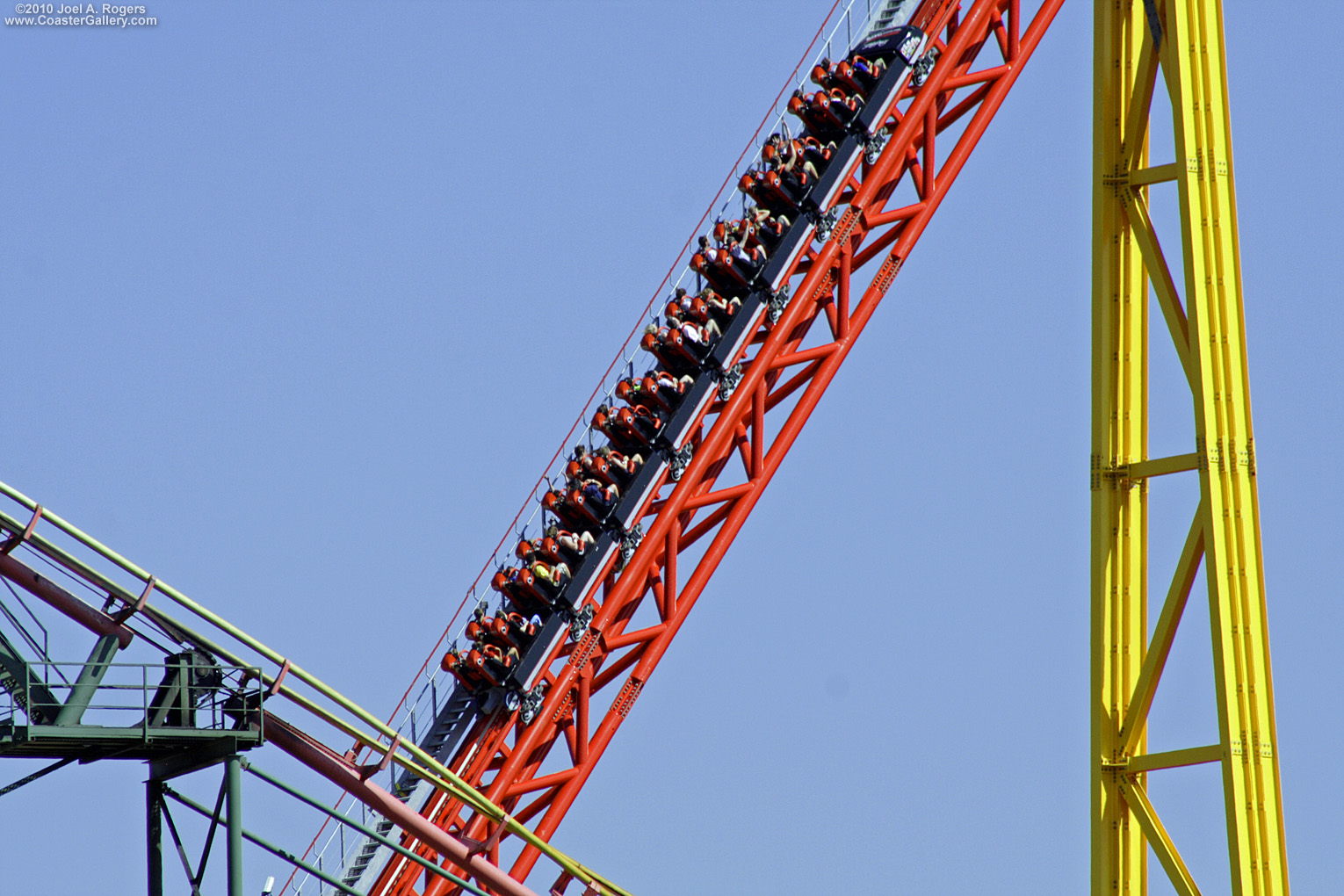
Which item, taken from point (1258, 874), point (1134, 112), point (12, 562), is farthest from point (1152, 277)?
point (12, 562)

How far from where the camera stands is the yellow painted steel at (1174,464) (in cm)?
1442

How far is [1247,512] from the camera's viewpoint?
48.5 feet

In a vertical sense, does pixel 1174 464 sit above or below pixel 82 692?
above

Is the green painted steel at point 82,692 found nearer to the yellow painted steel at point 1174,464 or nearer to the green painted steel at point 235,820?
the green painted steel at point 235,820

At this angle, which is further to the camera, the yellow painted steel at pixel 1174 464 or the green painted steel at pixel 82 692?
the green painted steel at pixel 82 692

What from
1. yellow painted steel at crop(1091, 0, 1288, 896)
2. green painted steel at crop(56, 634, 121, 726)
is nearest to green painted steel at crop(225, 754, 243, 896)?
green painted steel at crop(56, 634, 121, 726)

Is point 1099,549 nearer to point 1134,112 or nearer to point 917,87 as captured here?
point 1134,112

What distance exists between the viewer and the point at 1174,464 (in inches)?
589

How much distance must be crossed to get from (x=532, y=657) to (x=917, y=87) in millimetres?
9164

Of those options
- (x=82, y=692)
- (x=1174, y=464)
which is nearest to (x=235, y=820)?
(x=82, y=692)

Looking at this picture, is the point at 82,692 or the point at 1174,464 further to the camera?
the point at 82,692

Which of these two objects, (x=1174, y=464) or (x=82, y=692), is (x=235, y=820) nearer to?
(x=82, y=692)

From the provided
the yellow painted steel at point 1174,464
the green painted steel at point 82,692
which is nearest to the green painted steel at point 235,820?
the green painted steel at point 82,692

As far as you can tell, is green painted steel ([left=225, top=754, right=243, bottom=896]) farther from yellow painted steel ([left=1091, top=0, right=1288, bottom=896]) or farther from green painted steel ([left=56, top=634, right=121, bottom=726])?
yellow painted steel ([left=1091, top=0, right=1288, bottom=896])
